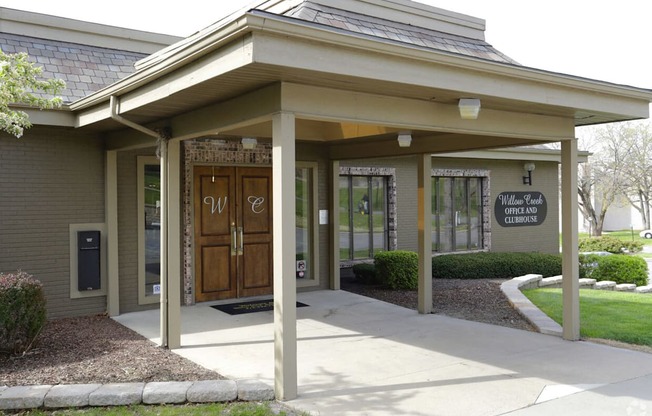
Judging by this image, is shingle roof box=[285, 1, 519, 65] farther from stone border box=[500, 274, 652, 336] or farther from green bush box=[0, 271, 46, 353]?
green bush box=[0, 271, 46, 353]

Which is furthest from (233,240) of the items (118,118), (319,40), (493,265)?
→ (493,265)

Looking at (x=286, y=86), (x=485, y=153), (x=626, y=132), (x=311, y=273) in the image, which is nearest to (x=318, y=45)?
(x=286, y=86)

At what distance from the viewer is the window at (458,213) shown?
14461mm

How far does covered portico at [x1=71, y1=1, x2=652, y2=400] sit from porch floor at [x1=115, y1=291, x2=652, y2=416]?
0.58m

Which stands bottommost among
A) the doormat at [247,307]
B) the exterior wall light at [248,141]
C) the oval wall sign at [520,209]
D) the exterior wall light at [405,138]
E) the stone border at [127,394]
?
the stone border at [127,394]

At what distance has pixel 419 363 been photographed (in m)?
6.32

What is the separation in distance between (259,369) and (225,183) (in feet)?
14.4

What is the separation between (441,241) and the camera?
14555 millimetres

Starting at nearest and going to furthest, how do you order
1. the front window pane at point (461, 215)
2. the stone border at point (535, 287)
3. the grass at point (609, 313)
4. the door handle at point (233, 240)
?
the grass at point (609, 313) → the stone border at point (535, 287) → the door handle at point (233, 240) → the front window pane at point (461, 215)

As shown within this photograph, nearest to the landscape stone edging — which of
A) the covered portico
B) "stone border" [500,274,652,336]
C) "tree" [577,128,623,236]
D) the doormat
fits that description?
"stone border" [500,274,652,336]

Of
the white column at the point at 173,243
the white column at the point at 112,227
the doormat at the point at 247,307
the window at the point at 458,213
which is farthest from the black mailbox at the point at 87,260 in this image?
the window at the point at 458,213

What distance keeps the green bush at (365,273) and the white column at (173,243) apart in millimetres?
5746

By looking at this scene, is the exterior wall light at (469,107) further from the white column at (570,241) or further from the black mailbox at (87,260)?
the black mailbox at (87,260)

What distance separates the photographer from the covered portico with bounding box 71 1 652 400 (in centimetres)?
461
